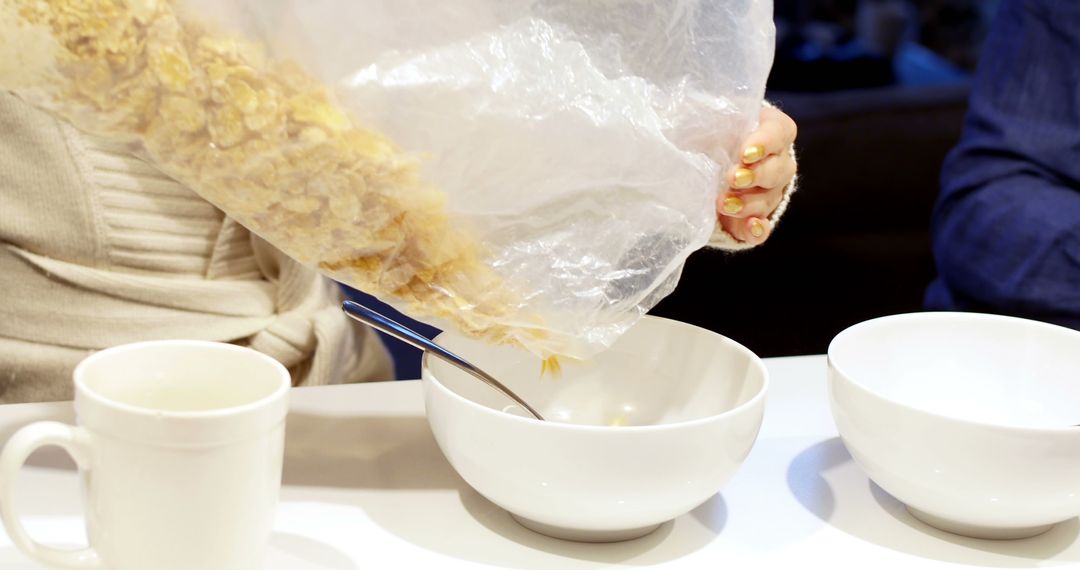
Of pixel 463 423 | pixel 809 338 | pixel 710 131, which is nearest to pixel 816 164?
pixel 809 338

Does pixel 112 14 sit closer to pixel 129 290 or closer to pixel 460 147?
pixel 460 147

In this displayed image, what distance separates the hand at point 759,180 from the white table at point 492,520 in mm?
148

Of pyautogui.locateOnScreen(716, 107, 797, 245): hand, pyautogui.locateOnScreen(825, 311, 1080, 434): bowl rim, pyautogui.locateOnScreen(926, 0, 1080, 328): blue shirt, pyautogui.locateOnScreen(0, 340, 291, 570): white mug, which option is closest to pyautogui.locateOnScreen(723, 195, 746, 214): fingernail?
pyautogui.locateOnScreen(716, 107, 797, 245): hand

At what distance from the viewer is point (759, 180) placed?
0.75m

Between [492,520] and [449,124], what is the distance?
232mm

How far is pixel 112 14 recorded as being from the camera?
57 centimetres

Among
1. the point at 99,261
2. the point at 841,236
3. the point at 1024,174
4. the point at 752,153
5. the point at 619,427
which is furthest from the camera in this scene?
the point at 841,236

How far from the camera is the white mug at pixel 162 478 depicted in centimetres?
50

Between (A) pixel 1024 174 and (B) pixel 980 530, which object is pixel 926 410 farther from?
(A) pixel 1024 174

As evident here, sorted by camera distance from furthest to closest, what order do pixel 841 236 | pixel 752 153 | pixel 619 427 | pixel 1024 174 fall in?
pixel 841 236 < pixel 1024 174 < pixel 752 153 < pixel 619 427

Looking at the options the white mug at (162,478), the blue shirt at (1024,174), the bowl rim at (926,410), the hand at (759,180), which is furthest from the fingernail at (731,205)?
the blue shirt at (1024,174)

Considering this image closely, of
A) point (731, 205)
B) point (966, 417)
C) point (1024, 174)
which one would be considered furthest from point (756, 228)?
point (1024, 174)

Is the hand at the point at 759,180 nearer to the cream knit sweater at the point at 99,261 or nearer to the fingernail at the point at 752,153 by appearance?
the fingernail at the point at 752,153

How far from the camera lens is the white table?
63cm
